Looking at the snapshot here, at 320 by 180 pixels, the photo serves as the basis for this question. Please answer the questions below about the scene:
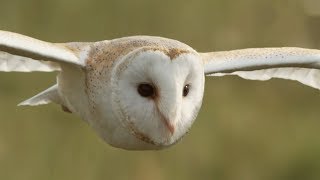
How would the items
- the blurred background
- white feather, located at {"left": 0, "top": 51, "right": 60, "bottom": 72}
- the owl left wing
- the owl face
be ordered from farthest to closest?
the blurred background < white feather, located at {"left": 0, "top": 51, "right": 60, "bottom": 72} < the owl left wing < the owl face

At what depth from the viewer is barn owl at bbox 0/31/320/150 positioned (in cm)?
141

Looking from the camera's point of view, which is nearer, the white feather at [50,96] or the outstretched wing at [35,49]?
the outstretched wing at [35,49]

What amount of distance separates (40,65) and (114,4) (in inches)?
49.2

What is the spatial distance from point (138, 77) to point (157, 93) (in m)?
0.04

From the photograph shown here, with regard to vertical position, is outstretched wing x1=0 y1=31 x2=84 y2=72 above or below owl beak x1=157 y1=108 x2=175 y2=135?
above

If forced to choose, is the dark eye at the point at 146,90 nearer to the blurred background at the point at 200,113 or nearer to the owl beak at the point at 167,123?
the owl beak at the point at 167,123

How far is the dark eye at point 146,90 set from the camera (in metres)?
1.42

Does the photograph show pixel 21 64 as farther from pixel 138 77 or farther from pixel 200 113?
pixel 200 113

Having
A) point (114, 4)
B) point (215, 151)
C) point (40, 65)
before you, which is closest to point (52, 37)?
point (114, 4)

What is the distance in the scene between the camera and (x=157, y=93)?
1.41 meters

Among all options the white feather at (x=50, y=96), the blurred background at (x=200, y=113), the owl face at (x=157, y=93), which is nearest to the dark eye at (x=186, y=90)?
the owl face at (x=157, y=93)

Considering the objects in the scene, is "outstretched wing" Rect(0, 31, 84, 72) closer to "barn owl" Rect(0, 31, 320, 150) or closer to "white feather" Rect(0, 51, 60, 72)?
"barn owl" Rect(0, 31, 320, 150)

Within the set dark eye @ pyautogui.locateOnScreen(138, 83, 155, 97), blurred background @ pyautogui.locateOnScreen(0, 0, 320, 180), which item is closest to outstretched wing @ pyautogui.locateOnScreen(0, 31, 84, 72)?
dark eye @ pyautogui.locateOnScreen(138, 83, 155, 97)

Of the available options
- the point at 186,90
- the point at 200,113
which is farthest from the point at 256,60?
the point at 200,113
